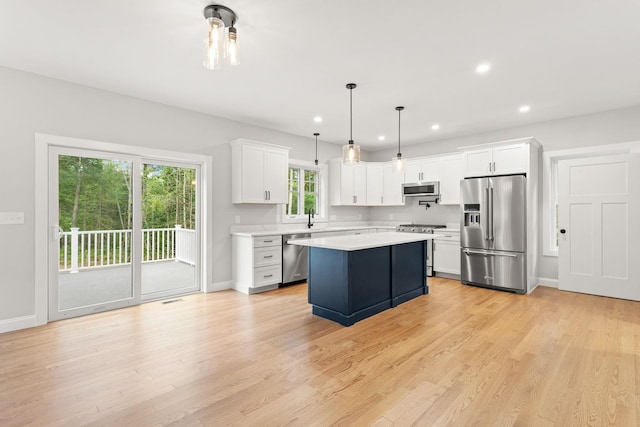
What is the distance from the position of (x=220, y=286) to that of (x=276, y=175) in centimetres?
199

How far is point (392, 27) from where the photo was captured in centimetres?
263

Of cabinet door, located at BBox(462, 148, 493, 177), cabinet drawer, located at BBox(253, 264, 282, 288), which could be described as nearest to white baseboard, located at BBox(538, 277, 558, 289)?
cabinet door, located at BBox(462, 148, 493, 177)

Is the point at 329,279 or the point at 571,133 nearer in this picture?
the point at 329,279

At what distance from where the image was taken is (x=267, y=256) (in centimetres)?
498

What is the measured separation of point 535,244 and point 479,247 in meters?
0.89

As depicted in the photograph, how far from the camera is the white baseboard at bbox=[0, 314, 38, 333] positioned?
10.8 feet

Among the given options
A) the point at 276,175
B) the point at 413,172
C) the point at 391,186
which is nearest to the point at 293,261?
the point at 276,175

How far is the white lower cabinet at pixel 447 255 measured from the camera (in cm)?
573

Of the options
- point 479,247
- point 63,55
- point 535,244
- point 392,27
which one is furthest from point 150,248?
point 535,244

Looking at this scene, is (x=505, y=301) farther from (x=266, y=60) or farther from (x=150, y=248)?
(x=150, y=248)

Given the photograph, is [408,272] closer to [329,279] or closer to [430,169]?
[329,279]

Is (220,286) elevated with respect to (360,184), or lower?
lower

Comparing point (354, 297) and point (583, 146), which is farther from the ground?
point (583, 146)

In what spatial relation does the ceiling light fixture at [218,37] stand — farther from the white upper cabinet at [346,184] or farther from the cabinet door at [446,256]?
the cabinet door at [446,256]
